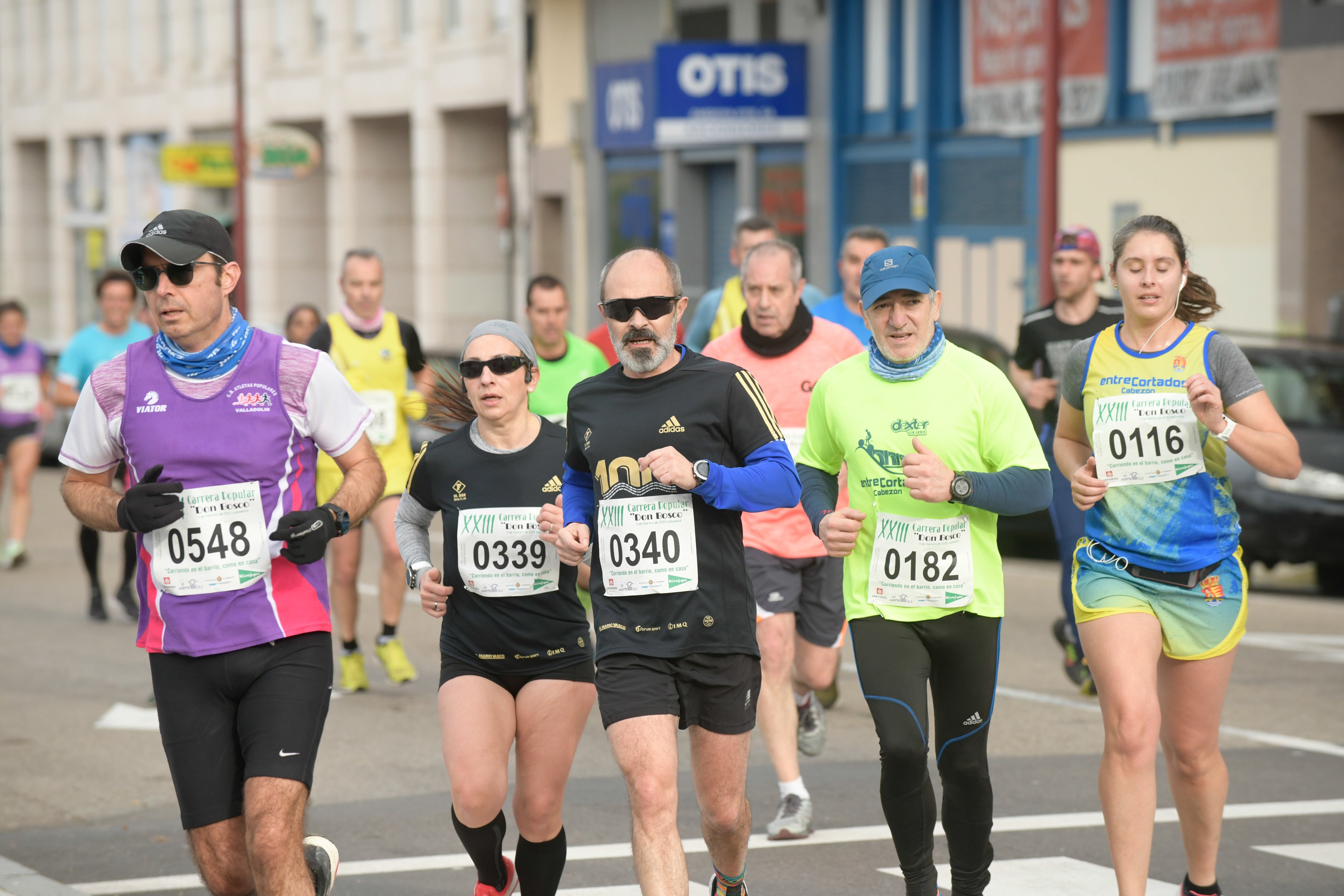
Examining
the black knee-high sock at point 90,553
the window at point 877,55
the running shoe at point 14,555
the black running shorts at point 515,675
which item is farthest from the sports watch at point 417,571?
the window at point 877,55

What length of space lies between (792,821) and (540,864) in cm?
164

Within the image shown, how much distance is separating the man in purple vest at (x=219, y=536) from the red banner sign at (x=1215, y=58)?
1639 centimetres

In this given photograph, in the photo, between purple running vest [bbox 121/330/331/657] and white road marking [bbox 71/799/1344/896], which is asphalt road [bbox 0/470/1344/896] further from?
purple running vest [bbox 121/330/331/657]

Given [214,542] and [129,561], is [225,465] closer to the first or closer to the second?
[214,542]

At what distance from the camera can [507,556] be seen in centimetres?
576

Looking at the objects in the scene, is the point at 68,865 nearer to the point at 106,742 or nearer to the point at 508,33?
the point at 106,742

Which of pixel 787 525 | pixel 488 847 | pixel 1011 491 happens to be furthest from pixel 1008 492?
pixel 787 525

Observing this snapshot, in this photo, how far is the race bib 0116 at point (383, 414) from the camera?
10211 mm

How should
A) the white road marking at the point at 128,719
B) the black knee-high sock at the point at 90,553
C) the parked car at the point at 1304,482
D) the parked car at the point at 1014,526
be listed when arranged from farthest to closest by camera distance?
the parked car at the point at 1014,526 < the parked car at the point at 1304,482 < the black knee-high sock at the point at 90,553 < the white road marking at the point at 128,719

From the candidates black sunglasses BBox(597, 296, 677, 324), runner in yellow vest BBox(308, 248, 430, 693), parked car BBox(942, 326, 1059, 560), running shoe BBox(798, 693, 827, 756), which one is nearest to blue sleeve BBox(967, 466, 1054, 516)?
black sunglasses BBox(597, 296, 677, 324)

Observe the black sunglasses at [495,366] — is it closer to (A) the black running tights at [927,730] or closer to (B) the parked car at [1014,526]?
(A) the black running tights at [927,730]

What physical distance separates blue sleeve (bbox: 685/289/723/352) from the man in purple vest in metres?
4.63

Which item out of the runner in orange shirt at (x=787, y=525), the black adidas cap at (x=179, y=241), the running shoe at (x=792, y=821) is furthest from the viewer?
the runner in orange shirt at (x=787, y=525)

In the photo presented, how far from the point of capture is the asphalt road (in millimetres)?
6660
